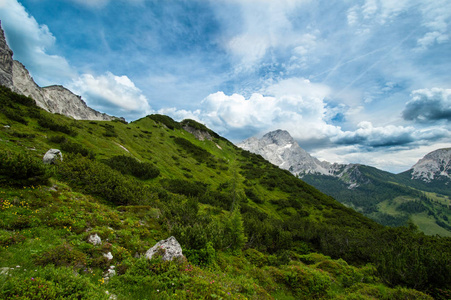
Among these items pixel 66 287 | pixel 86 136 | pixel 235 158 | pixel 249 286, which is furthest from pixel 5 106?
pixel 235 158

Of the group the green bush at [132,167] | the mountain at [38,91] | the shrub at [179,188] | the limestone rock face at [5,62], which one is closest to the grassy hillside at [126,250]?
the green bush at [132,167]

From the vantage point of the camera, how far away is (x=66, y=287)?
21.0 ft

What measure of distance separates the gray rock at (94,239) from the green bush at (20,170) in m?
9.13

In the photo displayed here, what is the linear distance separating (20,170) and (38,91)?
158562 mm

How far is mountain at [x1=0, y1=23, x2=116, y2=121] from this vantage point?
92.1 metres

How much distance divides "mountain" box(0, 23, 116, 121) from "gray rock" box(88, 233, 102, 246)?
65337 mm

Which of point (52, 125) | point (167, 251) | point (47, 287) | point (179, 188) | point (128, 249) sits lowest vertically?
point (179, 188)

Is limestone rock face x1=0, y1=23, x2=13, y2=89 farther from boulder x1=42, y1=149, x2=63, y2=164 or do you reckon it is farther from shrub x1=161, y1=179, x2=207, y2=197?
boulder x1=42, y1=149, x2=63, y2=164

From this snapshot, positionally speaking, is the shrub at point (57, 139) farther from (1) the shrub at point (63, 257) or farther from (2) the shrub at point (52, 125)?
(1) the shrub at point (63, 257)

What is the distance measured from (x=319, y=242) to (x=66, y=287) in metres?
53.1

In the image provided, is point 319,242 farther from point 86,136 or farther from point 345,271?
Answer: point 86,136

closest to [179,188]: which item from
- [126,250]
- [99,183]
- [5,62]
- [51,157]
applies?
[99,183]

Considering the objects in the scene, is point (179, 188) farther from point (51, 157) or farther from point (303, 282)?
point (303, 282)

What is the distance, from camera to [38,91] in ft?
396
